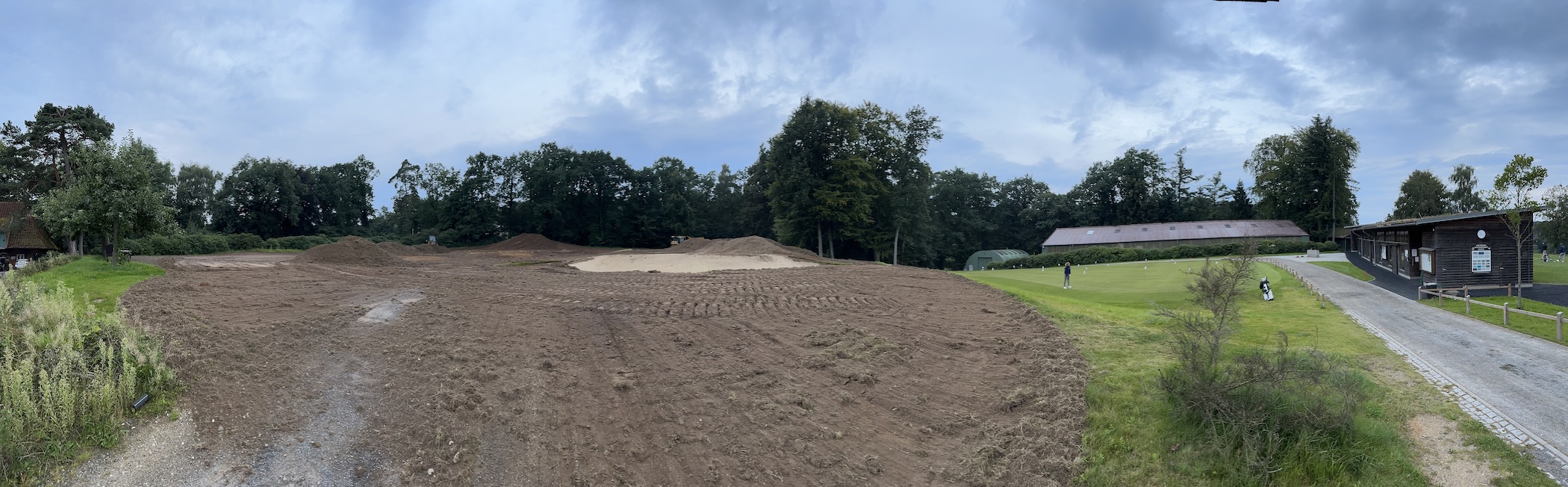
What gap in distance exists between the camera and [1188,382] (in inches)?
326

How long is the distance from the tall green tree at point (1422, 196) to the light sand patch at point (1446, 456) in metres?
72.2

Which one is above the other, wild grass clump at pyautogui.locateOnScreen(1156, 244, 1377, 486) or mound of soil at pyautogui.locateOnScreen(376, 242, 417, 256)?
mound of soil at pyautogui.locateOnScreen(376, 242, 417, 256)

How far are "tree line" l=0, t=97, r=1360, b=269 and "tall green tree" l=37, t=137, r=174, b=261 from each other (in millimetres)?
16776

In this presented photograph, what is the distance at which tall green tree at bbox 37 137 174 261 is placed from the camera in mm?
20109

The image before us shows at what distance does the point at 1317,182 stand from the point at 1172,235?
1526cm

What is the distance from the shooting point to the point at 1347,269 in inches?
1287

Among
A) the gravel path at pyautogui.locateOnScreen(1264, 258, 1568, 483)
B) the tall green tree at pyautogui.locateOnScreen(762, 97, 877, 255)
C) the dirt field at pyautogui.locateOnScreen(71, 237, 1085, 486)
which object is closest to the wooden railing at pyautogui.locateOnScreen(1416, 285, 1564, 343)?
the gravel path at pyautogui.locateOnScreen(1264, 258, 1568, 483)

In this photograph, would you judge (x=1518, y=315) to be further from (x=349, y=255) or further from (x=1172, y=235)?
(x=1172, y=235)

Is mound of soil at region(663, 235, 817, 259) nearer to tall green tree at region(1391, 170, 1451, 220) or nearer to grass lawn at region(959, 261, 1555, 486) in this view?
grass lawn at region(959, 261, 1555, 486)

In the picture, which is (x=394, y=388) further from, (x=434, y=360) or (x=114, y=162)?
(x=114, y=162)

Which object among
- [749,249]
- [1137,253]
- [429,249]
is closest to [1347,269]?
[1137,253]

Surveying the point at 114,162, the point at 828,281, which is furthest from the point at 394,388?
the point at 114,162

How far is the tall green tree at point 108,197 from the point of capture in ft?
66.0

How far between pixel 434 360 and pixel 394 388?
124 cm
